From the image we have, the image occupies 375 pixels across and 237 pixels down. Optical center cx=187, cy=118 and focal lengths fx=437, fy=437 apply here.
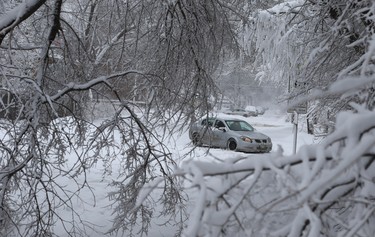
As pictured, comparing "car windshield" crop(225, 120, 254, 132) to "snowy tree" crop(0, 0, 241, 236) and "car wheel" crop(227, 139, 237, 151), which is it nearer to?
"car wheel" crop(227, 139, 237, 151)

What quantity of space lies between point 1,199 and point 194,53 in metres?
2.66

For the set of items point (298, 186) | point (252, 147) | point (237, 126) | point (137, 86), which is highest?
point (137, 86)

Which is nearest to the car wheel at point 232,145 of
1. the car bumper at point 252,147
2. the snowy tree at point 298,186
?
the car bumper at point 252,147

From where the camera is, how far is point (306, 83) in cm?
559

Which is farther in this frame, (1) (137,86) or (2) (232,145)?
(2) (232,145)

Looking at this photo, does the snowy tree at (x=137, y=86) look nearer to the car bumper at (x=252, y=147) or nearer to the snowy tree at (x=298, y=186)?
the snowy tree at (x=298, y=186)

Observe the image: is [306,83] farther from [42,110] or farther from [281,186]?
[281,186]

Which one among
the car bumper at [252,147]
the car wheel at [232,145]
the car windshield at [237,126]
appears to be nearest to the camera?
the car bumper at [252,147]

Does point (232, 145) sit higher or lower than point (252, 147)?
higher

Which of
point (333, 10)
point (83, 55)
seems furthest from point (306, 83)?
point (83, 55)

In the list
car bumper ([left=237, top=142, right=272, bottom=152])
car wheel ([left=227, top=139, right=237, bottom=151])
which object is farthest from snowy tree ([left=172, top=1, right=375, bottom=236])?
car wheel ([left=227, top=139, right=237, bottom=151])

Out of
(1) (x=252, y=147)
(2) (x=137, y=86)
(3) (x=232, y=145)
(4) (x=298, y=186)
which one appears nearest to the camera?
(4) (x=298, y=186)

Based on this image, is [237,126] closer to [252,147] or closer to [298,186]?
[252,147]

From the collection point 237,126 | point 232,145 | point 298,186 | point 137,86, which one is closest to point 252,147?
point 232,145
